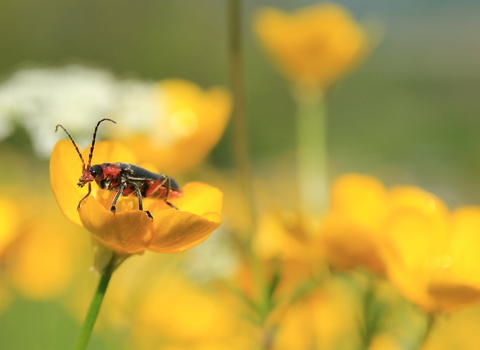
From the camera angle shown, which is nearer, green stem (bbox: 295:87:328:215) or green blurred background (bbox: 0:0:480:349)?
green stem (bbox: 295:87:328:215)

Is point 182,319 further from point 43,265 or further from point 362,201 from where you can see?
point 362,201

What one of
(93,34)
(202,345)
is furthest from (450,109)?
(202,345)

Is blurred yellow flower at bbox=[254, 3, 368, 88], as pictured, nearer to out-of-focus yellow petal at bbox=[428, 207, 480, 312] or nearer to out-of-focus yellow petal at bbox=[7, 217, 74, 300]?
out-of-focus yellow petal at bbox=[7, 217, 74, 300]

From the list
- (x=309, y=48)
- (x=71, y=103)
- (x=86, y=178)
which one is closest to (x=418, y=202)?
(x=86, y=178)

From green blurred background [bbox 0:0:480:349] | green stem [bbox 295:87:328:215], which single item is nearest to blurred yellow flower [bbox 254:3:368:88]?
green stem [bbox 295:87:328:215]

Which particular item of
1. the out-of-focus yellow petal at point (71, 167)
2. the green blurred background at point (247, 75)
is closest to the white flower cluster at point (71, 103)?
the out-of-focus yellow petal at point (71, 167)

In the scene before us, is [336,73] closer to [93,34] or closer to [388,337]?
[388,337]
